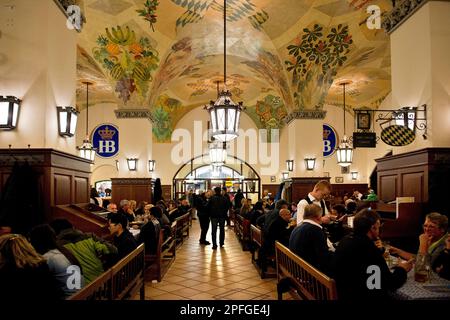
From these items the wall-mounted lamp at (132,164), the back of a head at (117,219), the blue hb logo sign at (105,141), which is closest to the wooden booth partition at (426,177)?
the back of a head at (117,219)

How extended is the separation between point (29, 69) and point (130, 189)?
815cm

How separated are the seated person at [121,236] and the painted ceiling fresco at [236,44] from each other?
7.54 meters

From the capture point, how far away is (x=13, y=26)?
20.8 feet

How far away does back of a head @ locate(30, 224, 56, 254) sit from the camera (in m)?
3.55

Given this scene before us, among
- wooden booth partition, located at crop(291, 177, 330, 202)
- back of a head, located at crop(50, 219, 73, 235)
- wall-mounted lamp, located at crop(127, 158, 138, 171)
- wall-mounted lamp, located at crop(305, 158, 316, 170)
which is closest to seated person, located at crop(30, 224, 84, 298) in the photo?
back of a head, located at crop(50, 219, 73, 235)

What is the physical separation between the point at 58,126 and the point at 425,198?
642cm

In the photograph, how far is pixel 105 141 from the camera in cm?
2145

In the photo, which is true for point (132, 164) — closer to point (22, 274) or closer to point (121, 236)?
point (121, 236)

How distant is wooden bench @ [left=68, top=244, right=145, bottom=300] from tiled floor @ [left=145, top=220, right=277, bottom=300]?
2.74 ft

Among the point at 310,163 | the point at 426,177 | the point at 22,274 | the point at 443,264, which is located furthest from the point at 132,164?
the point at 443,264

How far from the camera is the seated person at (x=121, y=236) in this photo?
17.0 feet

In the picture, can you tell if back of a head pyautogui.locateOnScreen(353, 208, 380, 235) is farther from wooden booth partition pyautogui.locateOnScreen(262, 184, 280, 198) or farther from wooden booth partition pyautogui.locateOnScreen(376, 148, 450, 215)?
wooden booth partition pyautogui.locateOnScreen(262, 184, 280, 198)

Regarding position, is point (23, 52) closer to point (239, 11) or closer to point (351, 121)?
point (239, 11)

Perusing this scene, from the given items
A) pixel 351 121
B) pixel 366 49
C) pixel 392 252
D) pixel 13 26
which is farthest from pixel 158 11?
pixel 351 121
